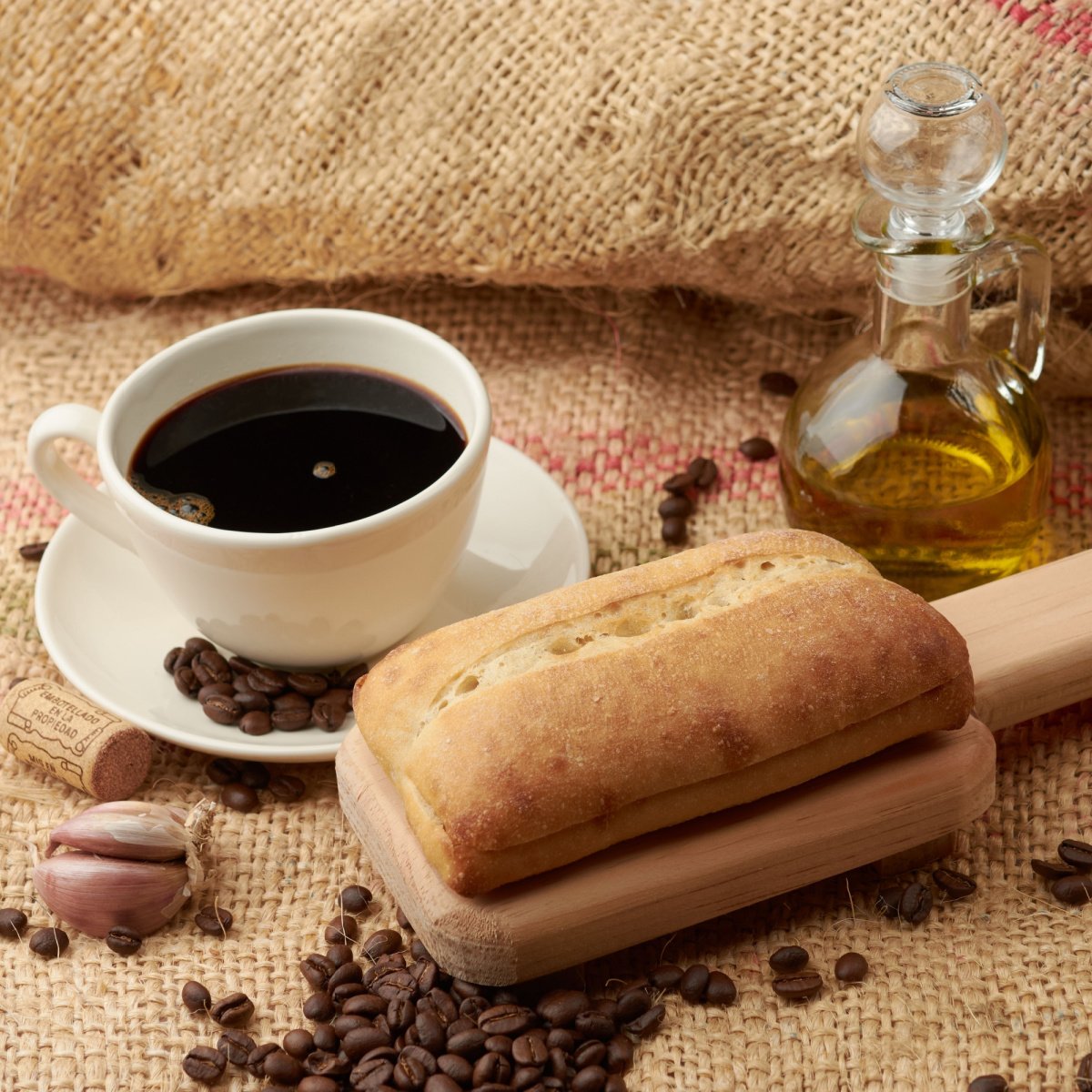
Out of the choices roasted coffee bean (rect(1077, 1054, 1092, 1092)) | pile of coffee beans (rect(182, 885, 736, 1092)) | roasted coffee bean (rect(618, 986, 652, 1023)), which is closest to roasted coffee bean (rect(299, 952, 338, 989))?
pile of coffee beans (rect(182, 885, 736, 1092))

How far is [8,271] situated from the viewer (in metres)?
2.63

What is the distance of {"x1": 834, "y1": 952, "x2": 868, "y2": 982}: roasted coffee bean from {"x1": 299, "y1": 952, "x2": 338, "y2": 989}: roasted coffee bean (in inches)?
21.0

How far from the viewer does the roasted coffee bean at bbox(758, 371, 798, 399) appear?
2359mm

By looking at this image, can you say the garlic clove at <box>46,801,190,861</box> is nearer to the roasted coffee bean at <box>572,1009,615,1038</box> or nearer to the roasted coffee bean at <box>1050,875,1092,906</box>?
the roasted coffee bean at <box>572,1009,615,1038</box>

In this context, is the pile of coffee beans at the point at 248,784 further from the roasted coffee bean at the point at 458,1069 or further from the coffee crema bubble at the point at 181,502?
the roasted coffee bean at the point at 458,1069

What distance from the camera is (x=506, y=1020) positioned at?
4.71ft

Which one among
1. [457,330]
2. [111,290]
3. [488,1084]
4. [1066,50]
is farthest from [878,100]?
[111,290]

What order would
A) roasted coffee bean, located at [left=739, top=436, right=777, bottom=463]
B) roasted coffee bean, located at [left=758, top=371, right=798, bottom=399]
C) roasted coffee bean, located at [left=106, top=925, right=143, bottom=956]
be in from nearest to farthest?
roasted coffee bean, located at [left=106, top=925, right=143, bottom=956] → roasted coffee bean, located at [left=739, top=436, right=777, bottom=463] → roasted coffee bean, located at [left=758, top=371, right=798, bottom=399]

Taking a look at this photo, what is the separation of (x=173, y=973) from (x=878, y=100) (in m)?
1.27

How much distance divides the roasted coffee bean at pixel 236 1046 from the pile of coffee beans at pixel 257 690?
0.38 m

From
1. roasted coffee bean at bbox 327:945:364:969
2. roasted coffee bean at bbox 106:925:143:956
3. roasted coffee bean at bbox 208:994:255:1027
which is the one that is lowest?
roasted coffee bean at bbox 106:925:143:956

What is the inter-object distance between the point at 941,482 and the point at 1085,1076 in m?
0.75

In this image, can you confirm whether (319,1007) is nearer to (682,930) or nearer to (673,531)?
(682,930)

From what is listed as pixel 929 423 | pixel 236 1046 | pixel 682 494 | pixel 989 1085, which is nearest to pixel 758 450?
pixel 682 494
